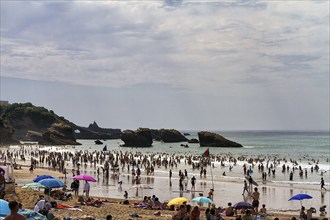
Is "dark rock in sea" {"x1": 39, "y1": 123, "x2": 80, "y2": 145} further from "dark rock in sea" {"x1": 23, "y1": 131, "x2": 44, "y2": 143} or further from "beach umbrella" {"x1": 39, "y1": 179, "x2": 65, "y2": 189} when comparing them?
"beach umbrella" {"x1": 39, "y1": 179, "x2": 65, "y2": 189}

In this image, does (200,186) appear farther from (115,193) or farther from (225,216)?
(225,216)

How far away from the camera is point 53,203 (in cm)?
2067

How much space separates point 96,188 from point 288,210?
1594 centimetres

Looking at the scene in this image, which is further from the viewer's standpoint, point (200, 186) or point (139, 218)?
point (200, 186)

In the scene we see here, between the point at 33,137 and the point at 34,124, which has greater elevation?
the point at 34,124

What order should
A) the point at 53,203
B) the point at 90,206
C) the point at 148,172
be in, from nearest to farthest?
the point at 53,203, the point at 90,206, the point at 148,172

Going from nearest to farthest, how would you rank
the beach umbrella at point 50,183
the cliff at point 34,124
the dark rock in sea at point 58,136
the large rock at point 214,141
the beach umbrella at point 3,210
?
the beach umbrella at point 3,210, the beach umbrella at point 50,183, the large rock at point 214,141, the dark rock in sea at point 58,136, the cliff at point 34,124

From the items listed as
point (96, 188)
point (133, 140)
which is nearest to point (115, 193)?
point (96, 188)

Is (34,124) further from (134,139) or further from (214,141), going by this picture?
(214,141)

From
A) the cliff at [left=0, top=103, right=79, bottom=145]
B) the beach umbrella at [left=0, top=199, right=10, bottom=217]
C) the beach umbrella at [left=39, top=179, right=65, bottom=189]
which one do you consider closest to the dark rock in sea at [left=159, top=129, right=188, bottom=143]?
the cliff at [left=0, top=103, right=79, bottom=145]

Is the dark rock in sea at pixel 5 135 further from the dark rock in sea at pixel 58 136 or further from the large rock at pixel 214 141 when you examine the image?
the large rock at pixel 214 141

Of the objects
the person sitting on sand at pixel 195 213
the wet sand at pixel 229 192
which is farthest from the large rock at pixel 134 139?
the person sitting on sand at pixel 195 213

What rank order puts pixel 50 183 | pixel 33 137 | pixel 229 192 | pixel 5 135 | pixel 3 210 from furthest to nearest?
1. pixel 33 137
2. pixel 5 135
3. pixel 229 192
4. pixel 50 183
5. pixel 3 210

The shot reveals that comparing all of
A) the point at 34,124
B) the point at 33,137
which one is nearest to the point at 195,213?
the point at 33,137
